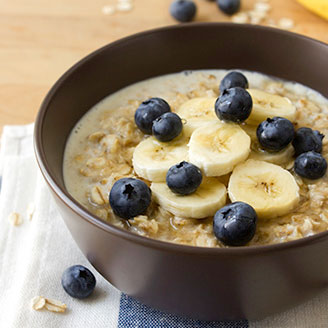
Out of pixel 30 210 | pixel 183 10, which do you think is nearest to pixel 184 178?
pixel 30 210

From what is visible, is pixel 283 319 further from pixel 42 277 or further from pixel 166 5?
pixel 166 5

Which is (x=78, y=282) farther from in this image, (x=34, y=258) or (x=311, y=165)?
(x=311, y=165)

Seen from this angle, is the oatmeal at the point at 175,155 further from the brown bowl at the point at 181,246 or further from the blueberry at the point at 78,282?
the blueberry at the point at 78,282

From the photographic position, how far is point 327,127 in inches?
63.2

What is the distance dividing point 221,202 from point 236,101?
0.25m

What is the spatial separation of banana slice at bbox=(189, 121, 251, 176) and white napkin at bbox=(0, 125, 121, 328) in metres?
0.39

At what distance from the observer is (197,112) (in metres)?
1.57

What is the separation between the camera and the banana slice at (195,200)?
131 cm

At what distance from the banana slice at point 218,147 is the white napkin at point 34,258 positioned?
Answer: 15.5 inches

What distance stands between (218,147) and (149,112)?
0.73 feet

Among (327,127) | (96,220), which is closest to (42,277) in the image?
(96,220)

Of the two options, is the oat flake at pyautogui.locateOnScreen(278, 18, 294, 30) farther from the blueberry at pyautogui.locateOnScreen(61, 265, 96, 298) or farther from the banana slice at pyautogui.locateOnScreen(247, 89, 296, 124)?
the blueberry at pyautogui.locateOnScreen(61, 265, 96, 298)

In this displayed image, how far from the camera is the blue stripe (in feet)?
4.52

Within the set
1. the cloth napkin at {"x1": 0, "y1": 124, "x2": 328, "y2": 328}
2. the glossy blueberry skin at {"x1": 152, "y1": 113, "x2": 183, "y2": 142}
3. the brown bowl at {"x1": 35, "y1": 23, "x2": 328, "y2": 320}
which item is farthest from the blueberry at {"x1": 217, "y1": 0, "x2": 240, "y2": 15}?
→ the glossy blueberry skin at {"x1": 152, "y1": 113, "x2": 183, "y2": 142}
